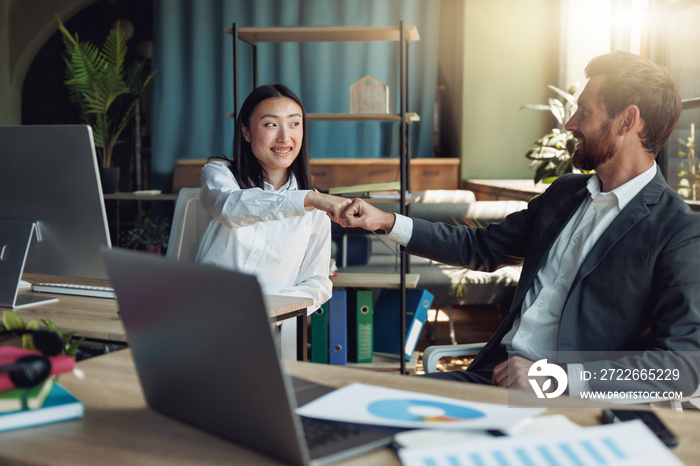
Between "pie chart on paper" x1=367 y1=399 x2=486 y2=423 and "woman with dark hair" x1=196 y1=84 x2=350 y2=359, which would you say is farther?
"woman with dark hair" x1=196 y1=84 x2=350 y2=359

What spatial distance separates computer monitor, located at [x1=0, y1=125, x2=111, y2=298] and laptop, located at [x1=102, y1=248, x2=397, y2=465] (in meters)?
0.61

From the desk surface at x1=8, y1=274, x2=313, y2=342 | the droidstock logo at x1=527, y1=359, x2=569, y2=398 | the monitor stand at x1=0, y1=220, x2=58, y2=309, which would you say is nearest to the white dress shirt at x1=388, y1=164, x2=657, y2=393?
the droidstock logo at x1=527, y1=359, x2=569, y2=398

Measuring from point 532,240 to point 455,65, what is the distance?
3817 millimetres

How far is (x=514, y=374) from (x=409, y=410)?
62 cm

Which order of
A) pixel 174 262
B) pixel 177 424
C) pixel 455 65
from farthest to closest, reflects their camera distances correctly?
1. pixel 455 65
2. pixel 177 424
3. pixel 174 262

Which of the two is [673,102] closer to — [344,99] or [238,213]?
[238,213]

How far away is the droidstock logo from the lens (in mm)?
1353

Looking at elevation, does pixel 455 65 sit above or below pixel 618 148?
above

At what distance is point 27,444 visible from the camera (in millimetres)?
736

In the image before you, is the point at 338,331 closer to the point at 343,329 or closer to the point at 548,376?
the point at 343,329

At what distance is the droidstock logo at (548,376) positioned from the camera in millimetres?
1353

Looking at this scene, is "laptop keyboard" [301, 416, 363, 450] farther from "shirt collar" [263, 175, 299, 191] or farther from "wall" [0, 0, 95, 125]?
"wall" [0, 0, 95, 125]

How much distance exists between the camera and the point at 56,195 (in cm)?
139

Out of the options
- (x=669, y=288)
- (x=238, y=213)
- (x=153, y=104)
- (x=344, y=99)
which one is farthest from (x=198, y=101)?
(x=669, y=288)
